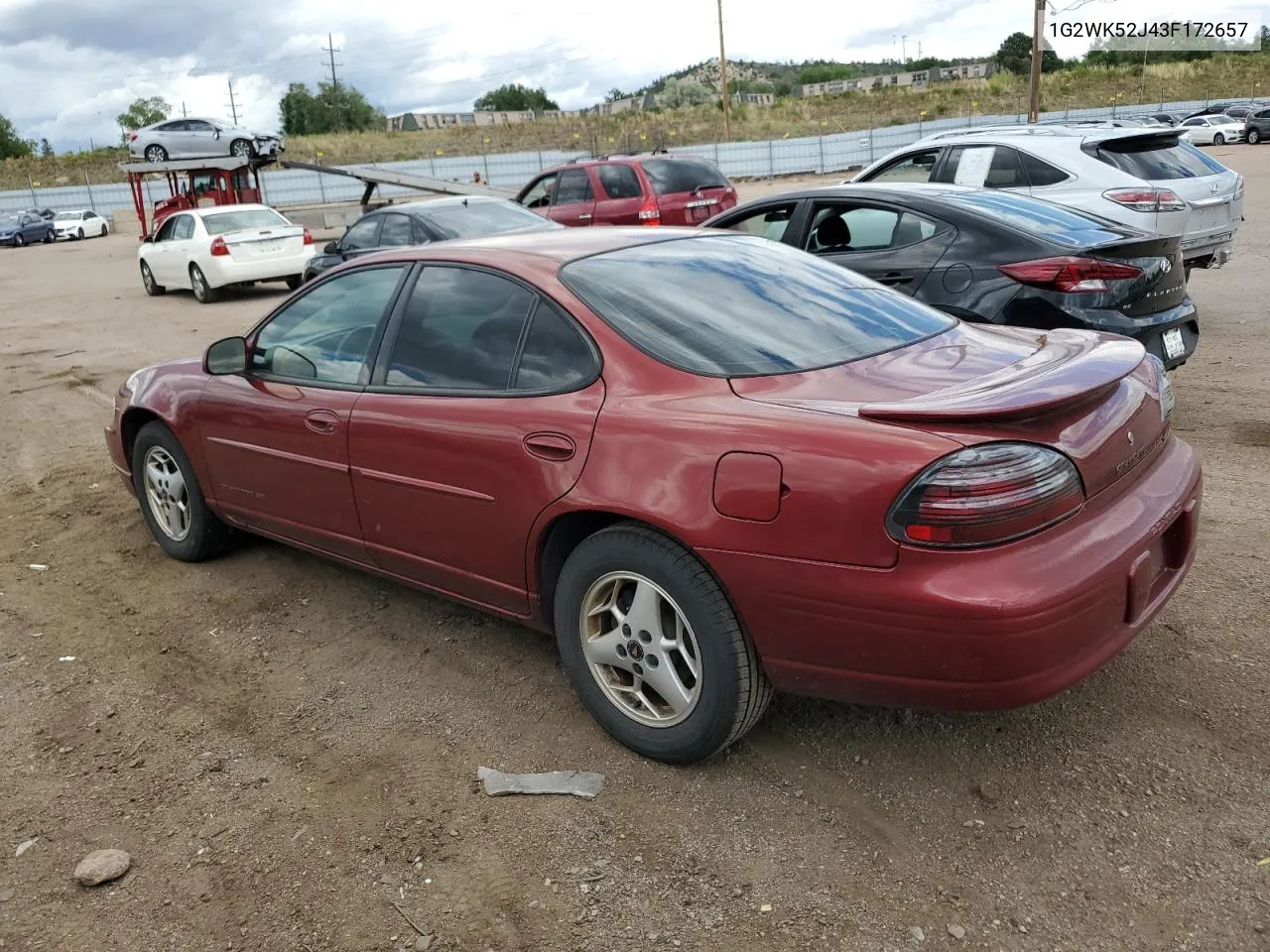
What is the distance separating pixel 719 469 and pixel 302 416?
6.45 feet

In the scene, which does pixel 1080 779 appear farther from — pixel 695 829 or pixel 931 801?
pixel 695 829

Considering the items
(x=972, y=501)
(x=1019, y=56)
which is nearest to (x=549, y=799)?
(x=972, y=501)

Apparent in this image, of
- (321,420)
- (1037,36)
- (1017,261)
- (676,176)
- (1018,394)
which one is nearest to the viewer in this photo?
(1018,394)

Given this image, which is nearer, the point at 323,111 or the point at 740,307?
the point at 740,307

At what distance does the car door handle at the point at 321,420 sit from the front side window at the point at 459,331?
0.93ft

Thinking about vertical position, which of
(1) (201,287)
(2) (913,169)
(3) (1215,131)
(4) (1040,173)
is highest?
(3) (1215,131)

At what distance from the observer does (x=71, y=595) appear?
467 cm

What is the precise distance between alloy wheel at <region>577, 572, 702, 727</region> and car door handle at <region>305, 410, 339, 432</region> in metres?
1.32

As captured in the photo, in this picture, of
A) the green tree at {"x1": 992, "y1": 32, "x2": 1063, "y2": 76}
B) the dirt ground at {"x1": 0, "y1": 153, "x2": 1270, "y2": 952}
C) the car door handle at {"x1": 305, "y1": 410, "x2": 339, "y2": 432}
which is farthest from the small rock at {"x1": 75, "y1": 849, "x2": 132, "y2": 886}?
the green tree at {"x1": 992, "y1": 32, "x2": 1063, "y2": 76}

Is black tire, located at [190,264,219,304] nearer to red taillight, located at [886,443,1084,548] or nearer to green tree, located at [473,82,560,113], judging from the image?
red taillight, located at [886,443,1084,548]

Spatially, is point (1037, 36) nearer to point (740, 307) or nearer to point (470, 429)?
point (740, 307)

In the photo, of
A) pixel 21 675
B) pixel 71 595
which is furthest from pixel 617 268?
pixel 71 595

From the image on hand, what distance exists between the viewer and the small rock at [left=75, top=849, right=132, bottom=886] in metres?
2.73

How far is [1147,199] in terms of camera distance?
8398mm
